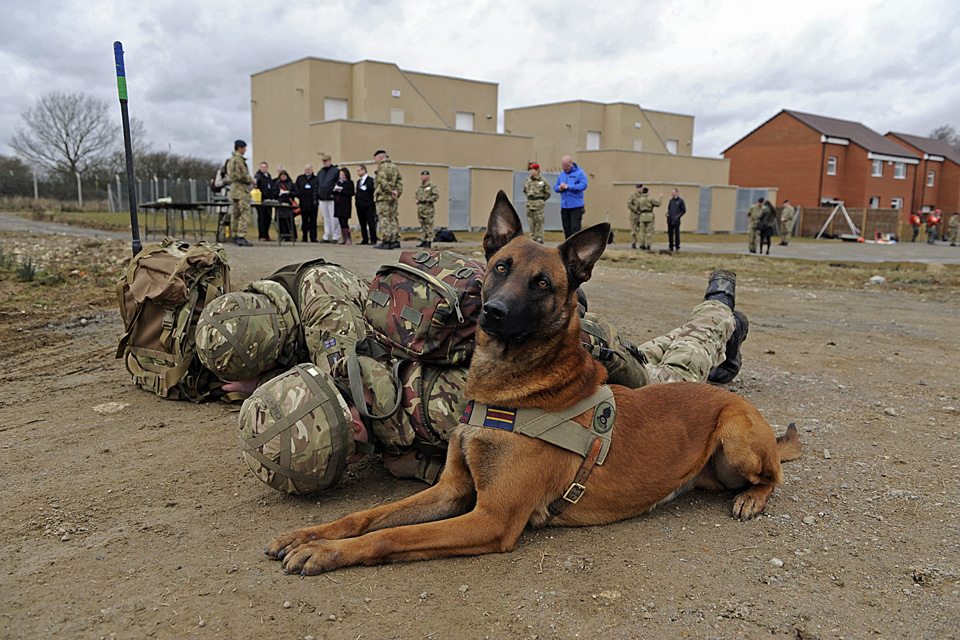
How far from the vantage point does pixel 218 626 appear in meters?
2.35

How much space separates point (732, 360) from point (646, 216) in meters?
16.7

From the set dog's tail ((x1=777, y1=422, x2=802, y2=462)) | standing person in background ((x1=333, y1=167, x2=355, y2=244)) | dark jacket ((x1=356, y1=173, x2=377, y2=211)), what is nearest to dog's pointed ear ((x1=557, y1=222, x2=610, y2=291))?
A: dog's tail ((x1=777, y1=422, x2=802, y2=462))

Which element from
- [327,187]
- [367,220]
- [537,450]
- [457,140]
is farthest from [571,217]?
[457,140]

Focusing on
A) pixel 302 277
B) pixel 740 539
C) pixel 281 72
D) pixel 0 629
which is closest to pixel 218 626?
pixel 0 629

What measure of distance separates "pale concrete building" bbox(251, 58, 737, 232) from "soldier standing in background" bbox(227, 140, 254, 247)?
35.7 feet

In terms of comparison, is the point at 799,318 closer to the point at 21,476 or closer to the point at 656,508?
the point at 656,508

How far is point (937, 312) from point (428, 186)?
12.6 meters

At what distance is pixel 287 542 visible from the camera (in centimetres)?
279

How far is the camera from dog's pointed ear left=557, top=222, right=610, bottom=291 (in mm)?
2920

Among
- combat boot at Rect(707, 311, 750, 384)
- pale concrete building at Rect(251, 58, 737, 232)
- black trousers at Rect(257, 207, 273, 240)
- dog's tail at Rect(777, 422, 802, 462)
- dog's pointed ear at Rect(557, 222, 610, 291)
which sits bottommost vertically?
dog's tail at Rect(777, 422, 802, 462)

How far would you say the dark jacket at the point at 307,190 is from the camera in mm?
18328

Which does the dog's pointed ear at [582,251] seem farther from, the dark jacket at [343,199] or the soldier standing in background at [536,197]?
the dark jacket at [343,199]

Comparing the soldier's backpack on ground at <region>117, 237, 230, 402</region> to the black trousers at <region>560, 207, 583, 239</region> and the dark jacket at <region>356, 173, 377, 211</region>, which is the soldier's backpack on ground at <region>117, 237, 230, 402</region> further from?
the dark jacket at <region>356, 173, 377, 211</region>

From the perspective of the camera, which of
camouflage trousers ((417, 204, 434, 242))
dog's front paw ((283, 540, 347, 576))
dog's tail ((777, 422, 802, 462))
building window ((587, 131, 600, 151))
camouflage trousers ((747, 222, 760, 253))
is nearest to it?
dog's front paw ((283, 540, 347, 576))
